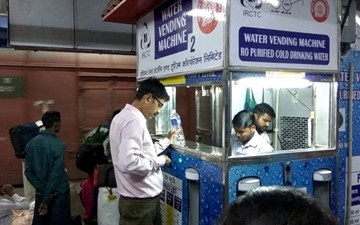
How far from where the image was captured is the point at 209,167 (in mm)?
2305

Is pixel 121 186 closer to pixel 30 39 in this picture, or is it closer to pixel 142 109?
pixel 142 109

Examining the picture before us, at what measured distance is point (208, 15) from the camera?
2.29m

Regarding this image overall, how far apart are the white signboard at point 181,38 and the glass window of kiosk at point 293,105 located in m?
0.28

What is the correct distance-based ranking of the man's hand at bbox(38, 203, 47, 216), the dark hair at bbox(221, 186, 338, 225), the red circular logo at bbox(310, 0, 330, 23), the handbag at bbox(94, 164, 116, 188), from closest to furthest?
the dark hair at bbox(221, 186, 338, 225), the red circular logo at bbox(310, 0, 330, 23), the man's hand at bbox(38, 203, 47, 216), the handbag at bbox(94, 164, 116, 188)

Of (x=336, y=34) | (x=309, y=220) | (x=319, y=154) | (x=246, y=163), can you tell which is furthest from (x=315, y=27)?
(x=309, y=220)

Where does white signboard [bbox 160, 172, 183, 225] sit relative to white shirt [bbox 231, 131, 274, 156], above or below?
below

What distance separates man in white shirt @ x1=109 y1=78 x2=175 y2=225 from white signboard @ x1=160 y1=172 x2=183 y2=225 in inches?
6.5

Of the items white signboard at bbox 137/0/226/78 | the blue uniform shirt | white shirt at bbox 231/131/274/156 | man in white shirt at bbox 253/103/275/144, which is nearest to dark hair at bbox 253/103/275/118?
man in white shirt at bbox 253/103/275/144

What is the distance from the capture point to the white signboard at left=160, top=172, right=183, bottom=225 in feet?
9.18

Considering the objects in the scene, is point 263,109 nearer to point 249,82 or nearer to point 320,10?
point 249,82

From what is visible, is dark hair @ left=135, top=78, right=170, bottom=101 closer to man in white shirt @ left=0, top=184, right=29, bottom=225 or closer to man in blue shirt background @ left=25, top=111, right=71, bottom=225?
man in blue shirt background @ left=25, top=111, right=71, bottom=225

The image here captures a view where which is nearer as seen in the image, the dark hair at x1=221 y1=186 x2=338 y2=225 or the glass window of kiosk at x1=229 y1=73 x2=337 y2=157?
the dark hair at x1=221 y1=186 x2=338 y2=225

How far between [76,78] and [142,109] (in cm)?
412

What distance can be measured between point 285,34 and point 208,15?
49cm
